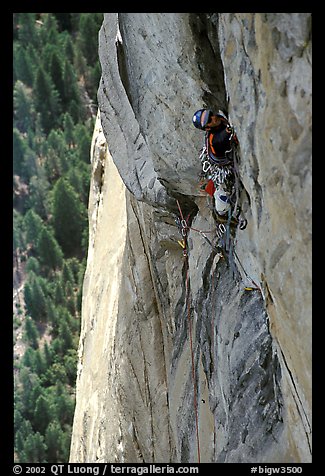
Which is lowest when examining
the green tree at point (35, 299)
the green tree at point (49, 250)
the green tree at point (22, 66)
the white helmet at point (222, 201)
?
the white helmet at point (222, 201)

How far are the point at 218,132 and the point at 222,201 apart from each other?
0.54m

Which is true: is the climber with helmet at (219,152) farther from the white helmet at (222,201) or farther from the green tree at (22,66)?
the green tree at (22,66)

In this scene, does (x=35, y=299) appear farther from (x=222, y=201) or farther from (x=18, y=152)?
(x=222, y=201)

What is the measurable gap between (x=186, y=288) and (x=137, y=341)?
1.60m

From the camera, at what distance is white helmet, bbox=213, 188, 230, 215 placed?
15.7 ft

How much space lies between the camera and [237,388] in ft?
15.6

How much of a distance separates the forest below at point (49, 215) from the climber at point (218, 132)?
1482 centimetres

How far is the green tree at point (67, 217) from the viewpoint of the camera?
2258cm

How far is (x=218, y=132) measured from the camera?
15.0 feet

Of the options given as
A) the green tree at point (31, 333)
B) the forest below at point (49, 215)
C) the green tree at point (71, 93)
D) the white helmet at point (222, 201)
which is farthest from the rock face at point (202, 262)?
the green tree at point (71, 93)

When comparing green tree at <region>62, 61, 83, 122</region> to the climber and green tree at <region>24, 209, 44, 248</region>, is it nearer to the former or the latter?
green tree at <region>24, 209, 44, 248</region>
